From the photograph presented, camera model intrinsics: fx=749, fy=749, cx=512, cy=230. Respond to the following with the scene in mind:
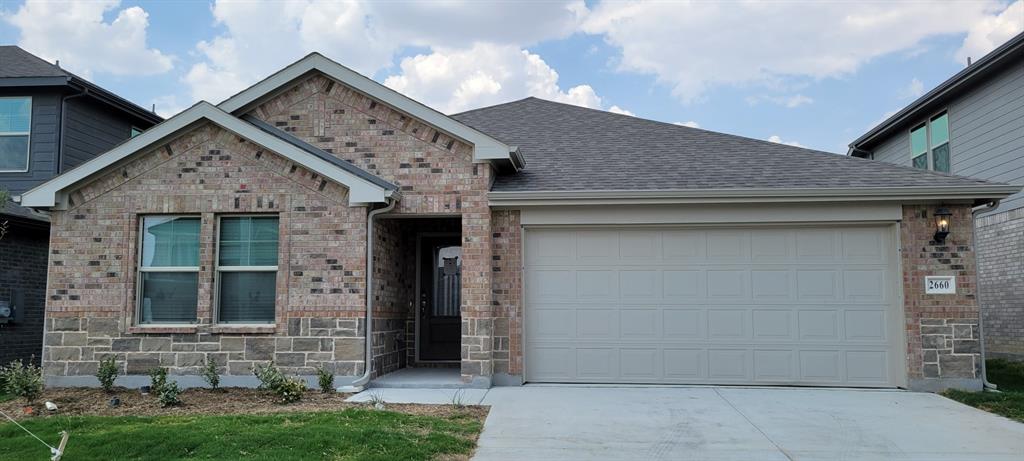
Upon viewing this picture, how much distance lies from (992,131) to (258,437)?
45.8ft

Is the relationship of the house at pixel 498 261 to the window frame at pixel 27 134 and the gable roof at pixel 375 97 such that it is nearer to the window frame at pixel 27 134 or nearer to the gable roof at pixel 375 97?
the gable roof at pixel 375 97

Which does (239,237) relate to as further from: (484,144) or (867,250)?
(867,250)

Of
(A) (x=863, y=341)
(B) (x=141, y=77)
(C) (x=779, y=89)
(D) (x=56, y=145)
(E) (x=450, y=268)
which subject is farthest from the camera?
(C) (x=779, y=89)

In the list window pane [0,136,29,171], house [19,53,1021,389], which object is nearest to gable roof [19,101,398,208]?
house [19,53,1021,389]

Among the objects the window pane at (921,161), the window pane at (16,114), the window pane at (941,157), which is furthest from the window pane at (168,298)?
the window pane at (921,161)

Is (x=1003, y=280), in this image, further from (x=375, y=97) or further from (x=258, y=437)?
(x=258, y=437)

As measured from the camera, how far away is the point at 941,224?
9.76 m

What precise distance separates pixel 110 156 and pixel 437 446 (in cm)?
670

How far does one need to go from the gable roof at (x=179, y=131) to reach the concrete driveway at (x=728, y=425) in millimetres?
2886

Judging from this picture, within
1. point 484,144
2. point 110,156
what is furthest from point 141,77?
point 484,144

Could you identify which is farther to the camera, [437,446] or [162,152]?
[162,152]

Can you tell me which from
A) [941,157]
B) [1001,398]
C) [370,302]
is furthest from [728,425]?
[941,157]

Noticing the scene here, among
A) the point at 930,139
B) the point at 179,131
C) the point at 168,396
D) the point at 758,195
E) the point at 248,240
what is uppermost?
the point at 930,139

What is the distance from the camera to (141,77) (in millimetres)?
21875
